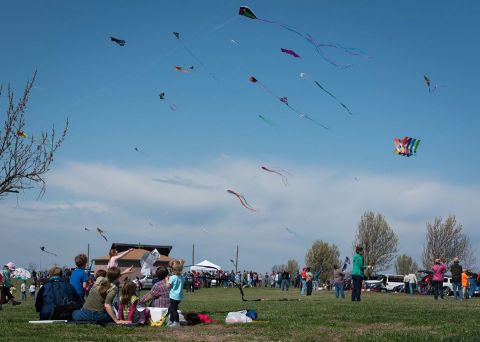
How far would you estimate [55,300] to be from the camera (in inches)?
508

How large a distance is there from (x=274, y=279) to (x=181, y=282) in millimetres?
51895

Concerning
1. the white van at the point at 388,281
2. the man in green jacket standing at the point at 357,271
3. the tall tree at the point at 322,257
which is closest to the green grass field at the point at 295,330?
the man in green jacket standing at the point at 357,271

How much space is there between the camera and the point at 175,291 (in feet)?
→ 41.6

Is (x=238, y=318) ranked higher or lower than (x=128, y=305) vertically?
lower

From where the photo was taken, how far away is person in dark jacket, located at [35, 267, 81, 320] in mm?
12844

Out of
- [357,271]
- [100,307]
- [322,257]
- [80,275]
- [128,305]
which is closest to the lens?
[100,307]

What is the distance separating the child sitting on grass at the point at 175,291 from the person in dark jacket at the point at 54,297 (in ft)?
6.93

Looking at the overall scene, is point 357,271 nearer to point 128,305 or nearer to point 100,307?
point 128,305

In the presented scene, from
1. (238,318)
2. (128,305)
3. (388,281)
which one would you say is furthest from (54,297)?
(388,281)

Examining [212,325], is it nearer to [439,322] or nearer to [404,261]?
[439,322]

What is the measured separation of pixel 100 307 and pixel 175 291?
5.11 ft

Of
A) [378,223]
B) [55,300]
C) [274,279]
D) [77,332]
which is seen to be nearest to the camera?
[77,332]

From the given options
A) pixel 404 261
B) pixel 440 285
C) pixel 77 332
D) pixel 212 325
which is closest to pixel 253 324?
pixel 212 325

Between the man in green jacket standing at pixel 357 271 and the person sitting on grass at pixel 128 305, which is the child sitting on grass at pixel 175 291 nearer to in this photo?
the person sitting on grass at pixel 128 305
